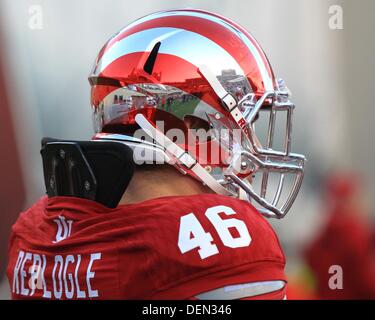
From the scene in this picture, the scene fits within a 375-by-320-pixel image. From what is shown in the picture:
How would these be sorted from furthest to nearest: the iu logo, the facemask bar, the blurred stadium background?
the blurred stadium background, the facemask bar, the iu logo

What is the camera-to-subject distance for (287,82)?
2.92m

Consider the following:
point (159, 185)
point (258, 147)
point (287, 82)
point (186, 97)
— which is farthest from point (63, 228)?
point (287, 82)

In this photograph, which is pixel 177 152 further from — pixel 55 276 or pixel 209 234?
pixel 55 276

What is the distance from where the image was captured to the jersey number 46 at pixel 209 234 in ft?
3.59

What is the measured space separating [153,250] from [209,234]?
10cm

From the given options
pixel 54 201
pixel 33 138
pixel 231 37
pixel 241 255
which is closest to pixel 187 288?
pixel 241 255

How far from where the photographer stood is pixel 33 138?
2.86 meters

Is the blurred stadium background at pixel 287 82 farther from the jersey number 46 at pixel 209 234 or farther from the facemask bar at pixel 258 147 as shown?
the jersey number 46 at pixel 209 234

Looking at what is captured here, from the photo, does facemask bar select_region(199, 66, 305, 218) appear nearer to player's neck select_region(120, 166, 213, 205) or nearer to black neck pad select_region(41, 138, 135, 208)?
player's neck select_region(120, 166, 213, 205)

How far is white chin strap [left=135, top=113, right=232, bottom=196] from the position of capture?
4.21ft

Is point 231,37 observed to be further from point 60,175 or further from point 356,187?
point 356,187

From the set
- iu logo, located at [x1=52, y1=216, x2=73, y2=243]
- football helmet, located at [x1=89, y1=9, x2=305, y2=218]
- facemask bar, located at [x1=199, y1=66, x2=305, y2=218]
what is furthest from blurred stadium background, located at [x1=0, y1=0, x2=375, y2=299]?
iu logo, located at [x1=52, y1=216, x2=73, y2=243]

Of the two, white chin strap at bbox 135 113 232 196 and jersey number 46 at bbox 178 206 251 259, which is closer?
jersey number 46 at bbox 178 206 251 259

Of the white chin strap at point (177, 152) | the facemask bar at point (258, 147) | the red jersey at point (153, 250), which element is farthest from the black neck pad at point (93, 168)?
the facemask bar at point (258, 147)
